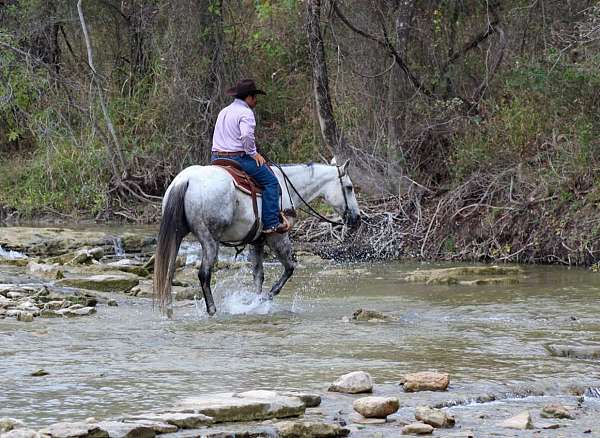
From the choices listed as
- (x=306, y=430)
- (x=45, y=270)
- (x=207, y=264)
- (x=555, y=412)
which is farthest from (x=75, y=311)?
(x=555, y=412)

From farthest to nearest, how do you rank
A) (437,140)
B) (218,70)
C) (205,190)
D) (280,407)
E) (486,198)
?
(218,70)
(437,140)
(486,198)
(205,190)
(280,407)

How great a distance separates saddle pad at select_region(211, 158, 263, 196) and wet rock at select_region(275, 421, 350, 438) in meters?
5.37

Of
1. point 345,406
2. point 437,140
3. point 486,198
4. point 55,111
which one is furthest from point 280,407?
point 55,111

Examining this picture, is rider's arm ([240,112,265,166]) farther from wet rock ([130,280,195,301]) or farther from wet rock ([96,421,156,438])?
wet rock ([96,421,156,438])

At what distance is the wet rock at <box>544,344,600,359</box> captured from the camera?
7957 millimetres

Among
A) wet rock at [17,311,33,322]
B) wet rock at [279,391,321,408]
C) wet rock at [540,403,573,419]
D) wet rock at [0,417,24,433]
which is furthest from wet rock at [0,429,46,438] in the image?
wet rock at [17,311,33,322]

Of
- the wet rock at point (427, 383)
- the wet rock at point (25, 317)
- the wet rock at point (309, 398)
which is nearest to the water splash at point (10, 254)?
the wet rock at point (25, 317)

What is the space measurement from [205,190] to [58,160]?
46.6 feet

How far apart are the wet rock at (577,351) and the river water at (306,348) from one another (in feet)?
0.30

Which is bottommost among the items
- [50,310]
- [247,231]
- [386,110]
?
[50,310]

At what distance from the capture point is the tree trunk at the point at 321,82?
19484mm

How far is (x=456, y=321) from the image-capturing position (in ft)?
32.8

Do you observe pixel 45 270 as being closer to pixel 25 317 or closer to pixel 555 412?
pixel 25 317

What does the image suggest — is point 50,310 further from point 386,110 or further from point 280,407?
point 386,110
